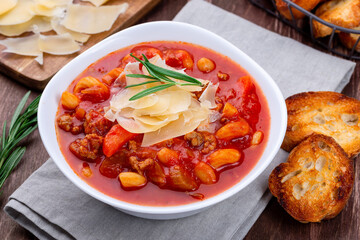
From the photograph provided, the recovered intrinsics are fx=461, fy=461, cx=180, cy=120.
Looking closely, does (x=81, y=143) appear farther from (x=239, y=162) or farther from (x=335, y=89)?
(x=335, y=89)

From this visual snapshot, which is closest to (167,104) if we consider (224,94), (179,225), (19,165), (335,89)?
(224,94)

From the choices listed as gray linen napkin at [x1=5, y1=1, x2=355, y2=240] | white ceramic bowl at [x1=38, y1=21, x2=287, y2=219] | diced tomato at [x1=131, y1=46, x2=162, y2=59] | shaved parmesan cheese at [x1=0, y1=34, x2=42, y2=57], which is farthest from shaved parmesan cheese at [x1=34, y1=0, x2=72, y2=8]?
gray linen napkin at [x1=5, y1=1, x2=355, y2=240]

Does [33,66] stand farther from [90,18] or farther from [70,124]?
[70,124]

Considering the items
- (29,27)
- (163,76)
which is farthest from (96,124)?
(29,27)

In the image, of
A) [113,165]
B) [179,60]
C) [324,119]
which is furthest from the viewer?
[324,119]

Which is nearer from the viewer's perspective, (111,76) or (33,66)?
(111,76)

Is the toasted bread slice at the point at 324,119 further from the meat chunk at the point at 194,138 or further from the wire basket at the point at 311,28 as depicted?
the meat chunk at the point at 194,138

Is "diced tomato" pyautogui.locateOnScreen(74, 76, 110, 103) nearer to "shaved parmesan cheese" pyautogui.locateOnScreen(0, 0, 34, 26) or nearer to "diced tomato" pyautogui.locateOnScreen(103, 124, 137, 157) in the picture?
"diced tomato" pyautogui.locateOnScreen(103, 124, 137, 157)

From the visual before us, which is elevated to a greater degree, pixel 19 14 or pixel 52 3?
pixel 52 3
